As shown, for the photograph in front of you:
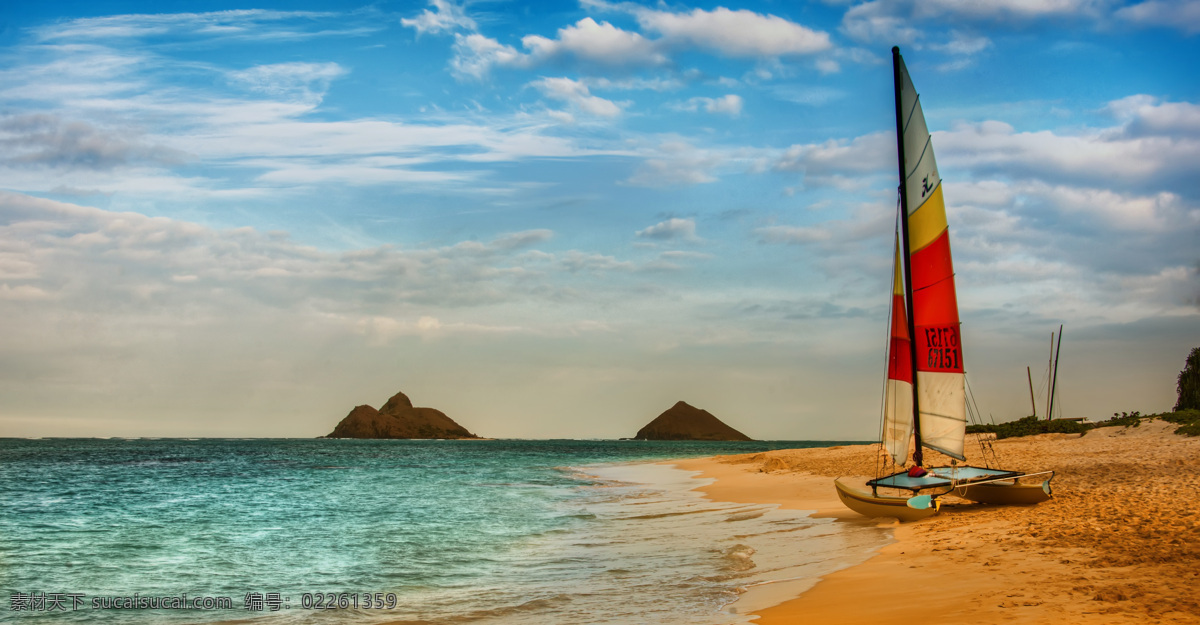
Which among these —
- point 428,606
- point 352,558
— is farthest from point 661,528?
point 428,606

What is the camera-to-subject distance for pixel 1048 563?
1058cm

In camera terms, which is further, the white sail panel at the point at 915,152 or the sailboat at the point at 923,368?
the white sail panel at the point at 915,152

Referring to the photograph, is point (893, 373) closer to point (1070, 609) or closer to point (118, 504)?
point (1070, 609)

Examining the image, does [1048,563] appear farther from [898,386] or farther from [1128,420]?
[1128,420]

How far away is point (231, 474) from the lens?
166 feet

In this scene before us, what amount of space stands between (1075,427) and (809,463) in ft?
52.5

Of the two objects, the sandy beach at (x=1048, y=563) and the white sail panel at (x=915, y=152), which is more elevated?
the white sail panel at (x=915, y=152)

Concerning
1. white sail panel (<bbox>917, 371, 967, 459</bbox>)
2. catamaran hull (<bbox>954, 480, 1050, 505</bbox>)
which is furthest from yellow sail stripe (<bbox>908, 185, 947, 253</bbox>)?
catamaran hull (<bbox>954, 480, 1050, 505</bbox>)

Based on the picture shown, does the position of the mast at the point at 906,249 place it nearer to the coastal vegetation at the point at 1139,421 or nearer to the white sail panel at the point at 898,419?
the white sail panel at the point at 898,419

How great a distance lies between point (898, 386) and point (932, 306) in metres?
2.24

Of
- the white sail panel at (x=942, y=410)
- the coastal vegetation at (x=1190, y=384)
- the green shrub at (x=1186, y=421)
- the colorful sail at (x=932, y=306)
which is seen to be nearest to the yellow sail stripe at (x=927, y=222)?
the colorful sail at (x=932, y=306)

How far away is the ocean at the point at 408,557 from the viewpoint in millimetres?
11820

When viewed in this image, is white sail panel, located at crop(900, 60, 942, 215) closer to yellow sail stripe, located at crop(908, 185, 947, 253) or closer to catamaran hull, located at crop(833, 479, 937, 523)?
yellow sail stripe, located at crop(908, 185, 947, 253)

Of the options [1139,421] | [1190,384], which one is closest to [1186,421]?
[1139,421]
